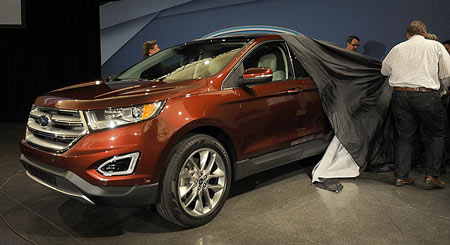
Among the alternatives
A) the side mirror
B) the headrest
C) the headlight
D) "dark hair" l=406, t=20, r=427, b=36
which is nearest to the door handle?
the headrest

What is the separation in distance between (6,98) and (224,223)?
7.52 meters

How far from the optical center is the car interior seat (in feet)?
12.6

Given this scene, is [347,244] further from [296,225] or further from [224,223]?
[224,223]

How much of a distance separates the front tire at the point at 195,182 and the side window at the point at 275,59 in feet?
3.32

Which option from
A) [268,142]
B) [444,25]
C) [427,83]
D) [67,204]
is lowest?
[67,204]

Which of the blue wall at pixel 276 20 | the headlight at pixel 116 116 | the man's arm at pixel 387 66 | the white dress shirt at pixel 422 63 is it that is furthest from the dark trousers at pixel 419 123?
the headlight at pixel 116 116

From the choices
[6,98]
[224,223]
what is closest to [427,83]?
[224,223]

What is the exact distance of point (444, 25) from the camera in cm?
532

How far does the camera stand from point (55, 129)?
9.73 ft

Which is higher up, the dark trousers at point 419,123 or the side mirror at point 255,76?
the side mirror at point 255,76

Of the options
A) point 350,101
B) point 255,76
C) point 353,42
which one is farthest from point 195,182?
point 353,42

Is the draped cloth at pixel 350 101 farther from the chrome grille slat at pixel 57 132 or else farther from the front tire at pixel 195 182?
the chrome grille slat at pixel 57 132

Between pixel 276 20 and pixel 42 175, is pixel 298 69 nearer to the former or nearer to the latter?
pixel 42 175

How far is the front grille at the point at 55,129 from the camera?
110 inches
